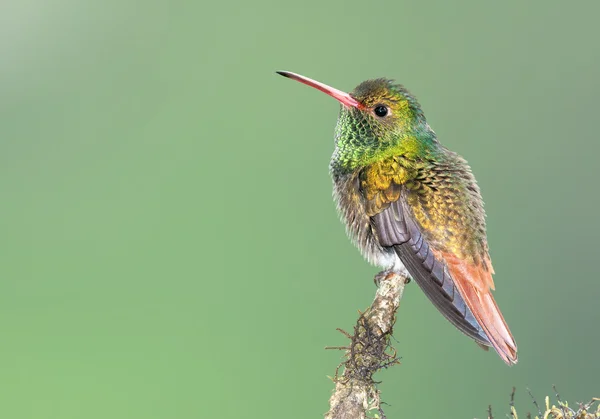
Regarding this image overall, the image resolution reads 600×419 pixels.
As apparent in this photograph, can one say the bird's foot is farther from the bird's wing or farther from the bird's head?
the bird's head

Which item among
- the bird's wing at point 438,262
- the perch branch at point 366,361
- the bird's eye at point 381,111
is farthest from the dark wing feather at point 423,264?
the bird's eye at point 381,111

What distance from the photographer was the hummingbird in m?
2.23

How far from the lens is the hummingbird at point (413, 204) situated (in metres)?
2.23

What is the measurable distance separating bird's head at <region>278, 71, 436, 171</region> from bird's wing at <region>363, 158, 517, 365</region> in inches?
7.0

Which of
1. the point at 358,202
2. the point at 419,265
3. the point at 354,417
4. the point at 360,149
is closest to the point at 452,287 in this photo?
the point at 419,265

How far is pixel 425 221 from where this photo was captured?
7.82ft

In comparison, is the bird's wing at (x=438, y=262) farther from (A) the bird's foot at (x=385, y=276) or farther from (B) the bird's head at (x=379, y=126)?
(B) the bird's head at (x=379, y=126)

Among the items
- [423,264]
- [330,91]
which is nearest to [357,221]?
[423,264]

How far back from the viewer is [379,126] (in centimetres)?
258

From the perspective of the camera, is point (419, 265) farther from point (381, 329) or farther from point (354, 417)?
point (354, 417)

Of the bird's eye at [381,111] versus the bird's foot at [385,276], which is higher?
the bird's eye at [381,111]

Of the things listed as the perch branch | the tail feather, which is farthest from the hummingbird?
the perch branch

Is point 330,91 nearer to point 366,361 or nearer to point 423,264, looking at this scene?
point 423,264

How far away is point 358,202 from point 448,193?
311 mm
